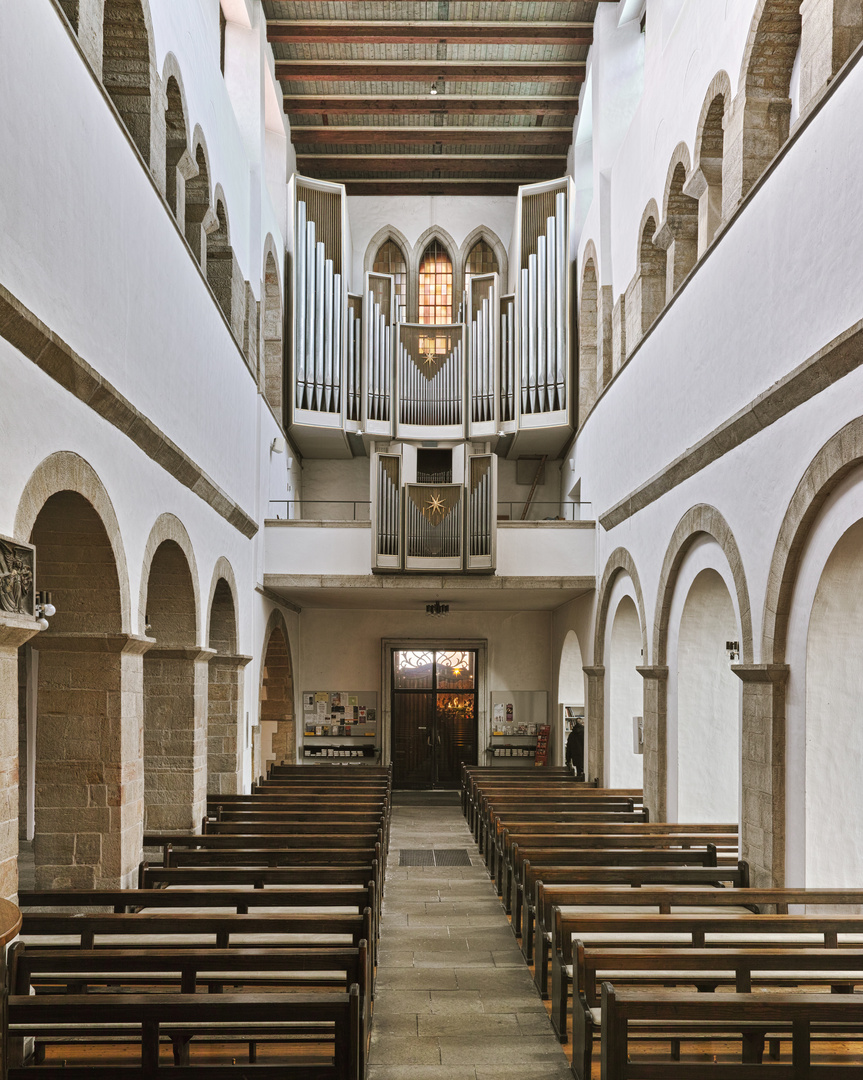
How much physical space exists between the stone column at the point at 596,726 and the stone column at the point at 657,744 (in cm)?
280

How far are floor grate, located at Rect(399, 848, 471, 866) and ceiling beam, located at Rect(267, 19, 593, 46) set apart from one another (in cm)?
1050

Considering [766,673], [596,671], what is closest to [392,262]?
[596,671]

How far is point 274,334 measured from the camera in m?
15.1

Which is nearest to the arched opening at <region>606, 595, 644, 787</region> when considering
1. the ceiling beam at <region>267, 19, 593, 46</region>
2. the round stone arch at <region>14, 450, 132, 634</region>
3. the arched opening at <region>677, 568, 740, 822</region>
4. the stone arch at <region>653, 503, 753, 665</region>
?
the stone arch at <region>653, 503, 753, 665</region>

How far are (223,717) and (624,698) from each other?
15.5ft

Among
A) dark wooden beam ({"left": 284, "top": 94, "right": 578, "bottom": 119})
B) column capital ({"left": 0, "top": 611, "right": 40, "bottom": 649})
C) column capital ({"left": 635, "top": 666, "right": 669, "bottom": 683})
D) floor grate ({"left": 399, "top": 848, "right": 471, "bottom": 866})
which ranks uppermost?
dark wooden beam ({"left": 284, "top": 94, "right": 578, "bottom": 119})

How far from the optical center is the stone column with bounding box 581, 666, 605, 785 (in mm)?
12922

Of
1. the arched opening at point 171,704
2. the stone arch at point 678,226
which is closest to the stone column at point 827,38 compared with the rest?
the stone arch at point 678,226

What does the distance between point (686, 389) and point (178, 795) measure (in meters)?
5.67

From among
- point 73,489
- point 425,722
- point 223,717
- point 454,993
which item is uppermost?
point 73,489

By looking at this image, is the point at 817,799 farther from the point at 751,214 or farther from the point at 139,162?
the point at 139,162

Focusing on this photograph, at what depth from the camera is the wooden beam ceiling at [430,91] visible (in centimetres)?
1386

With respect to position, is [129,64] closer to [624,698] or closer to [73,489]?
[73,489]

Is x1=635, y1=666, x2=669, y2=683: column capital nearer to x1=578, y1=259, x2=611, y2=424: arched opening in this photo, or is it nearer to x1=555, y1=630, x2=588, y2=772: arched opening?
x1=578, y1=259, x2=611, y2=424: arched opening
